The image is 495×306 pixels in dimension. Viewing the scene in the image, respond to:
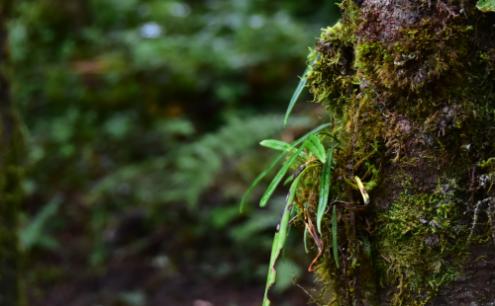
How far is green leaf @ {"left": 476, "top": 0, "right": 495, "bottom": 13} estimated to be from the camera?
1.16m

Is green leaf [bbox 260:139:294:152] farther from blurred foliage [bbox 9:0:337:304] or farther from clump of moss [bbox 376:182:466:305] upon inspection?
blurred foliage [bbox 9:0:337:304]

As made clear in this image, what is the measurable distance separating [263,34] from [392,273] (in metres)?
5.39

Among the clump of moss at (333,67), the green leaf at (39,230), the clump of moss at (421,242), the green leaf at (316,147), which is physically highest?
the green leaf at (39,230)

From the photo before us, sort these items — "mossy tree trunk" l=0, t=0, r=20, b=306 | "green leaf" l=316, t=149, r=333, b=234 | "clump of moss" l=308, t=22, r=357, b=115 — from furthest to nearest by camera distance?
"mossy tree trunk" l=0, t=0, r=20, b=306 → "clump of moss" l=308, t=22, r=357, b=115 → "green leaf" l=316, t=149, r=333, b=234

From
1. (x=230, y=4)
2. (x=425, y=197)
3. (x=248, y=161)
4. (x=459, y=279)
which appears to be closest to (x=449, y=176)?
(x=425, y=197)

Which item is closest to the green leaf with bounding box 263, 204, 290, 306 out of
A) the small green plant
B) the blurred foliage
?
the small green plant

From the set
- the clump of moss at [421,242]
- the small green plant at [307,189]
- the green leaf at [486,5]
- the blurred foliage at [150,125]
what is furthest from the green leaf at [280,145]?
the blurred foliage at [150,125]

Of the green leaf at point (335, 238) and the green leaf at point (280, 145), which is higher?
the green leaf at point (280, 145)

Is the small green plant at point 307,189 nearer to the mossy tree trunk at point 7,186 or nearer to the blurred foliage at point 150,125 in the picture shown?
the mossy tree trunk at point 7,186

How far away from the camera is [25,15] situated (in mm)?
7508

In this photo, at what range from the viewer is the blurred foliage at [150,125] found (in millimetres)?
5168

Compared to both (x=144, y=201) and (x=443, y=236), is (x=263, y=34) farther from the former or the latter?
(x=443, y=236)

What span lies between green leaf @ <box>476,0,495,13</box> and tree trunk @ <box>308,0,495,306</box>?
0.04 m

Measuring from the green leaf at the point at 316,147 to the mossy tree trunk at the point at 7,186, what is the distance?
263 cm
